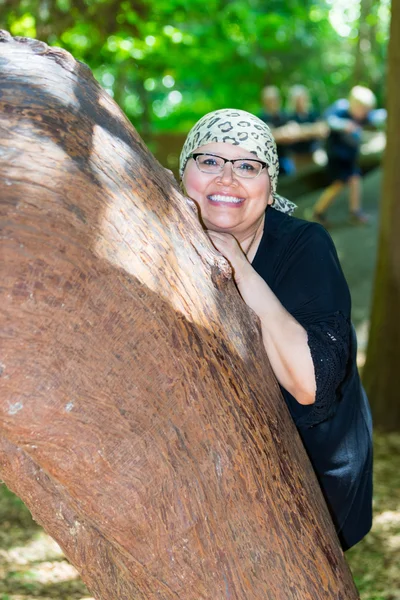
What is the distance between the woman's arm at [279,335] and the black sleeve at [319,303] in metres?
0.03

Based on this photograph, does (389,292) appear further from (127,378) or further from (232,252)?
(127,378)

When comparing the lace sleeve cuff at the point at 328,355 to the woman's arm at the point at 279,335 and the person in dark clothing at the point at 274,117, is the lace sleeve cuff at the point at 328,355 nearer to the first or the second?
the woman's arm at the point at 279,335

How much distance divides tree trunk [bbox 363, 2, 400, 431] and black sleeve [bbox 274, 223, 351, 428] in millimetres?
4299

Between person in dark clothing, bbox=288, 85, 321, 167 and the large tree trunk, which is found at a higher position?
the large tree trunk

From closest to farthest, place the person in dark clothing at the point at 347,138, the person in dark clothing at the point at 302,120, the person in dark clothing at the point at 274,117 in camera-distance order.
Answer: the person in dark clothing at the point at 347,138 → the person in dark clothing at the point at 274,117 → the person in dark clothing at the point at 302,120

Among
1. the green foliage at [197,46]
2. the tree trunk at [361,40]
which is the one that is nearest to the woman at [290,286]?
the green foliage at [197,46]

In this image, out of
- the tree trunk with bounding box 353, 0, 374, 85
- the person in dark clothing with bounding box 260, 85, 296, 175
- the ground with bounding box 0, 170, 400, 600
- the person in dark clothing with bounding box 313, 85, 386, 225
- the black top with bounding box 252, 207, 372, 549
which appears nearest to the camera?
the black top with bounding box 252, 207, 372, 549

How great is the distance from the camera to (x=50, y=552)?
4914 mm

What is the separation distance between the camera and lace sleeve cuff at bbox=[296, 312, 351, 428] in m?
A: 1.88

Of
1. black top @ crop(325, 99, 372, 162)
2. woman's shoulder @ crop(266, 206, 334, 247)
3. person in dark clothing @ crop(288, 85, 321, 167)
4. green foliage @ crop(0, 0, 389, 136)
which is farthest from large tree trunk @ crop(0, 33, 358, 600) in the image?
person in dark clothing @ crop(288, 85, 321, 167)

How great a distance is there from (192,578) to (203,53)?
13451 mm

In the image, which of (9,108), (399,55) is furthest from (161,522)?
(399,55)

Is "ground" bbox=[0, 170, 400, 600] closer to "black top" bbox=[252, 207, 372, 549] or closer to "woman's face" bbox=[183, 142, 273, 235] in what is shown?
"black top" bbox=[252, 207, 372, 549]

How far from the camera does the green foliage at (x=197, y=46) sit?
6.99 meters
